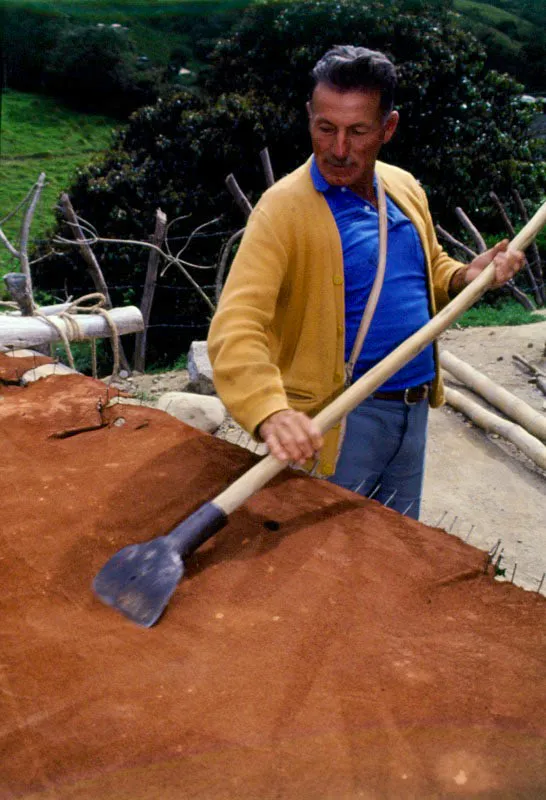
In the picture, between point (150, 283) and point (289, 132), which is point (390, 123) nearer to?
point (150, 283)

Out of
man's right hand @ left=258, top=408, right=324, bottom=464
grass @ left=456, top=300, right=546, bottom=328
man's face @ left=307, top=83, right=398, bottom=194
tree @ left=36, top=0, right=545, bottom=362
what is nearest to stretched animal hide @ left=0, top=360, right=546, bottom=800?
man's right hand @ left=258, top=408, right=324, bottom=464

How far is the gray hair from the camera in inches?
81.8

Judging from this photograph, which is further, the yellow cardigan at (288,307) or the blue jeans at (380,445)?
the blue jeans at (380,445)

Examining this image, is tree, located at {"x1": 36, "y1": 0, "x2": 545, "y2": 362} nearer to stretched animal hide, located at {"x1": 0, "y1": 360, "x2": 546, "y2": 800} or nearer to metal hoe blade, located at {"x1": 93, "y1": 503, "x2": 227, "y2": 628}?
stretched animal hide, located at {"x1": 0, "y1": 360, "x2": 546, "y2": 800}

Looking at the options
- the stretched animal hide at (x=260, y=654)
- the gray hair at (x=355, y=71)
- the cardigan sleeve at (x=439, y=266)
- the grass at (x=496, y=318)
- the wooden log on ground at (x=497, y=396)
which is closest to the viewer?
the stretched animal hide at (x=260, y=654)

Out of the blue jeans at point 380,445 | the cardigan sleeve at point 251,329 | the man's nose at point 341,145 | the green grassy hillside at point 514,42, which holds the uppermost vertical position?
the green grassy hillside at point 514,42

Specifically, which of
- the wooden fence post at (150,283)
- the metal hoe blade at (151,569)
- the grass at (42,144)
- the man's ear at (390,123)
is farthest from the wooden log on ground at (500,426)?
the grass at (42,144)

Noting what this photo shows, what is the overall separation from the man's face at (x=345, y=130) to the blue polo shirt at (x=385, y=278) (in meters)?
0.06

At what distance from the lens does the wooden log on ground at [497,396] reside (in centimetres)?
545

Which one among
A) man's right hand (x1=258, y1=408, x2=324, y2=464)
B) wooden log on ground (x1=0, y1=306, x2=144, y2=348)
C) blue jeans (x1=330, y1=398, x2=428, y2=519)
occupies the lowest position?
wooden log on ground (x1=0, y1=306, x2=144, y2=348)

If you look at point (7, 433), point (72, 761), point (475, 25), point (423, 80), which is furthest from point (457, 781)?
point (475, 25)

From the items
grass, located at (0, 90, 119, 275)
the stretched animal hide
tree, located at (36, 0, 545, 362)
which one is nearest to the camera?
the stretched animal hide

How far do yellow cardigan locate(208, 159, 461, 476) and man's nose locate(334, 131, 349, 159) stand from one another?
0.12 meters

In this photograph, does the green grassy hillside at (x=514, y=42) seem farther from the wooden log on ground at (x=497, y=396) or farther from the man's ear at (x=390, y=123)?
the man's ear at (x=390, y=123)
